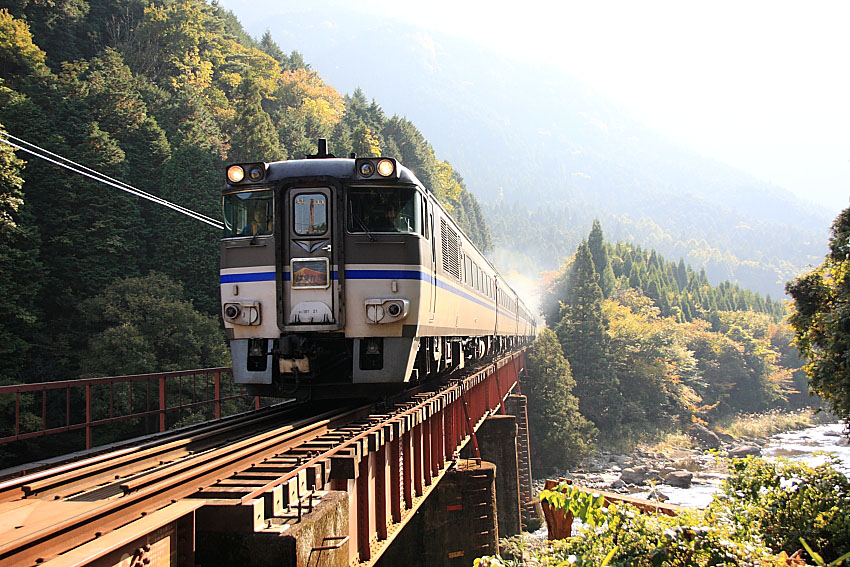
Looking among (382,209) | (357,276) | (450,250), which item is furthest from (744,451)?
(357,276)

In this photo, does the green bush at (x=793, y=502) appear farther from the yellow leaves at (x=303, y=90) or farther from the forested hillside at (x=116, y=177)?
the yellow leaves at (x=303, y=90)

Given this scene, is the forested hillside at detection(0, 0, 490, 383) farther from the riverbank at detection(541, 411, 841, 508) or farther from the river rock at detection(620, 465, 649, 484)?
the river rock at detection(620, 465, 649, 484)

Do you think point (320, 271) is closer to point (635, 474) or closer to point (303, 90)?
point (635, 474)

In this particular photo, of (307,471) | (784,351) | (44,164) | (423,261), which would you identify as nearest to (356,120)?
(44,164)

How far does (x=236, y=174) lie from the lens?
449 inches

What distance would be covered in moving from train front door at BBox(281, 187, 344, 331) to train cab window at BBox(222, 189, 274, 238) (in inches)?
11.7

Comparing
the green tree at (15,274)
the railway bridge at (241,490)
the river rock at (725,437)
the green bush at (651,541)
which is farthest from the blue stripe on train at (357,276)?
the river rock at (725,437)

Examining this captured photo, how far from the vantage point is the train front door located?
36.2 ft

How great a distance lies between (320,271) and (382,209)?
4.71 ft

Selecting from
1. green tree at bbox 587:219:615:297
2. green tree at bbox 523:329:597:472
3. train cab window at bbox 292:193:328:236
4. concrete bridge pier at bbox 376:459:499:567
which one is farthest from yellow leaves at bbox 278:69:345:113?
train cab window at bbox 292:193:328:236

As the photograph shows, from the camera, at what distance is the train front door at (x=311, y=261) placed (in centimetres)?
1103

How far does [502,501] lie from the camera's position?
32.9m

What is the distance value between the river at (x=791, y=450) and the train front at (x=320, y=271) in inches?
1308

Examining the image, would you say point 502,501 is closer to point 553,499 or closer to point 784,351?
point 553,499
